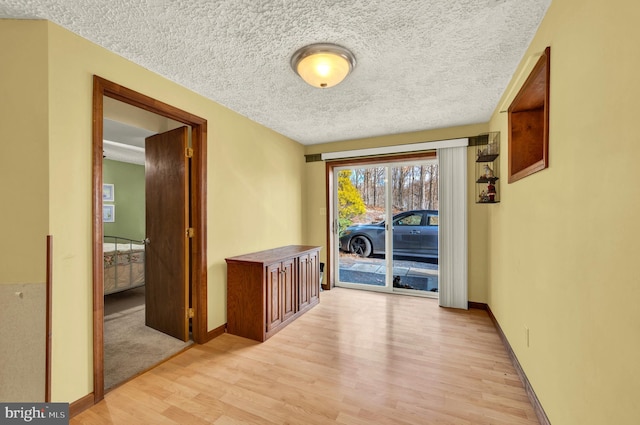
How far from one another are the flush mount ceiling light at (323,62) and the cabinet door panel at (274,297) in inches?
71.8

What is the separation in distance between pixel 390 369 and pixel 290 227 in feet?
8.12

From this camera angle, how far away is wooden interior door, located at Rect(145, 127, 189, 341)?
8.58 ft

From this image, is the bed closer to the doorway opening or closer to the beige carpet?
the doorway opening

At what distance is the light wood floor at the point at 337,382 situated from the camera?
1666mm

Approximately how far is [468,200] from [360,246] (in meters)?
1.74

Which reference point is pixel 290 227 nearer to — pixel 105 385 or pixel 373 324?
pixel 373 324

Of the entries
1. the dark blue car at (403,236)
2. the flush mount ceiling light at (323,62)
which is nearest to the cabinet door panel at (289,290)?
the dark blue car at (403,236)

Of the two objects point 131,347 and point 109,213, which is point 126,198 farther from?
point 131,347

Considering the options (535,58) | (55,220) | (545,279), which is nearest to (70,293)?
(55,220)

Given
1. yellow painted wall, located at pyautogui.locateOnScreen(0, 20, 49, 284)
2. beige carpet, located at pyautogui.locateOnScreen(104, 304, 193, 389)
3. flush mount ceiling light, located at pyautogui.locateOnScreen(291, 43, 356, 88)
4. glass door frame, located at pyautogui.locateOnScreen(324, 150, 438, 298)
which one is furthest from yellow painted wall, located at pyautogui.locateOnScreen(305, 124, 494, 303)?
yellow painted wall, located at pyautogui.locateOnScreen(0, 20, 49, 284)

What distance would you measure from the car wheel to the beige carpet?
2714mm

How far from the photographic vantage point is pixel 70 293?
167 cm

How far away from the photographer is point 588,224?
112 centimetres

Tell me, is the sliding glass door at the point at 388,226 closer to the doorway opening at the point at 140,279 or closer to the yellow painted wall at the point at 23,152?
the doorway opening at the point at 140,279
